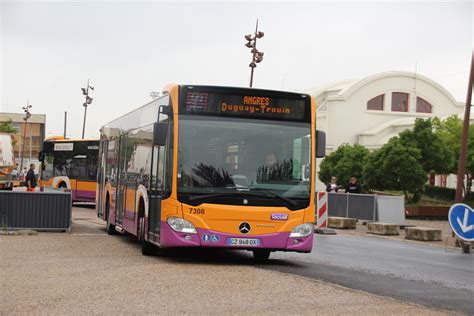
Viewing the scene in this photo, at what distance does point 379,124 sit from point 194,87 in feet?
229

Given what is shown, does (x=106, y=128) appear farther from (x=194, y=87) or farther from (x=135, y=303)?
(x=135, y=303)

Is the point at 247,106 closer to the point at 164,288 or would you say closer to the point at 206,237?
the point at 206,237

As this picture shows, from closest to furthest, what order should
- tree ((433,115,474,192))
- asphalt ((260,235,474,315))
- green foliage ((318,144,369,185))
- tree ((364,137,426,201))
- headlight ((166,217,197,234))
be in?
1. asphalt ((260,235,474,315))
2. headlight ((166,217,197,234))
3. tree ((364,137,426,201))
4. tree ((433,115,474,192))
5. green foliage ((318,144,369,185))

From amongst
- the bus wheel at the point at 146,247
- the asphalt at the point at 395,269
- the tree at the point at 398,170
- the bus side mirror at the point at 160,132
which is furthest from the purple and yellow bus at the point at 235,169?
the tree at the point at 398,170

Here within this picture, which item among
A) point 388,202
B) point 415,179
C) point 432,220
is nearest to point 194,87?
point 388,202

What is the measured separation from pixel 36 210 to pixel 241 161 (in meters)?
8.28

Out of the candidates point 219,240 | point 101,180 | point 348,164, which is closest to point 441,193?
point 348,164

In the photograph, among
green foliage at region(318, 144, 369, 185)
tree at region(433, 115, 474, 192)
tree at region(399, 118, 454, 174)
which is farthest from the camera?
green foliage at region(318, 144, 369, 185)

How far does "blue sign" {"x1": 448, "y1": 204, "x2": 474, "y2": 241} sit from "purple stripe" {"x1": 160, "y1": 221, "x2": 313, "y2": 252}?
22.2 feet

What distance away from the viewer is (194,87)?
47.1 feet

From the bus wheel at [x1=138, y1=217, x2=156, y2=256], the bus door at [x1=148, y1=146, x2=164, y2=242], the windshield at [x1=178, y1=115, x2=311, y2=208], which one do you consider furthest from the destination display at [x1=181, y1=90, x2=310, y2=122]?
the bus wheel at [x1=138, y1=217, x2=156, y2=256]

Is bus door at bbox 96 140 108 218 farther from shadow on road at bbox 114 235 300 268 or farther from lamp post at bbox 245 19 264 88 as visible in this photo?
lamp post at bbox 245 19 264 88

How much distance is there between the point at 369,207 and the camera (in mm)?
32031

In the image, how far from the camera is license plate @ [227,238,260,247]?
13914mm
